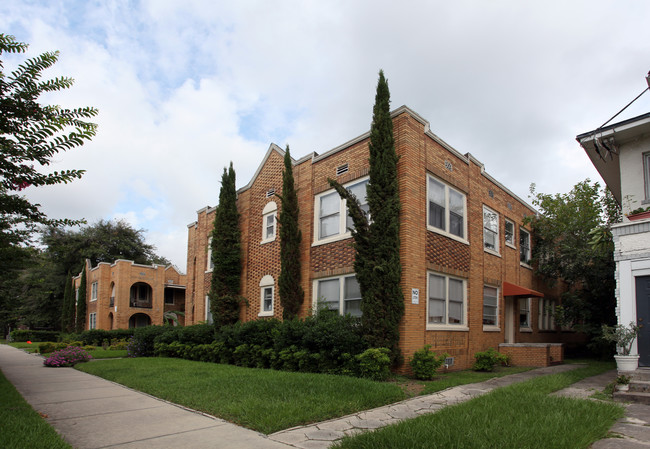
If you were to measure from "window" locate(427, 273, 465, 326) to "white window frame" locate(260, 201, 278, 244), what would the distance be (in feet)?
20.6

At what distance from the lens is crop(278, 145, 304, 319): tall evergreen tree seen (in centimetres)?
1449

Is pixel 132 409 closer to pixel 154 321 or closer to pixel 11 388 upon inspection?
pixel 11 388

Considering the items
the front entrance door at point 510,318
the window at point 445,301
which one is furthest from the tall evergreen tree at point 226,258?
the front entrance door at point 510,318

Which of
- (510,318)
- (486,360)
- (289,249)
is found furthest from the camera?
(510,318)

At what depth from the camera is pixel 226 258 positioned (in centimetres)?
1784

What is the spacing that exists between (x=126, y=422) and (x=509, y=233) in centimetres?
1600

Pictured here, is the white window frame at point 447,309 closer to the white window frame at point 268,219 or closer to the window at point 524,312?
the window at point 524,312

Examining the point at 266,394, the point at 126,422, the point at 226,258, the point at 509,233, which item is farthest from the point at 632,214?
the point at 226,258

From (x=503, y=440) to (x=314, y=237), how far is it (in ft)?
33.0

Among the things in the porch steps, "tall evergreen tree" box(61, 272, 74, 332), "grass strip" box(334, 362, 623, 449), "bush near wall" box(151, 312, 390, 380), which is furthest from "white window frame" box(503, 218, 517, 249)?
"tall evergreen tree" box(61, 272, 74, 332)

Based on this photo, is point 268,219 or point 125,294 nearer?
point 268,219

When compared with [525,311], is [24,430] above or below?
below

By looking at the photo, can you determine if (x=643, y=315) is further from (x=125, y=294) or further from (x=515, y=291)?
(x=125, y=294)

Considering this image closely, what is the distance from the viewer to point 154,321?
37750 millimetres
